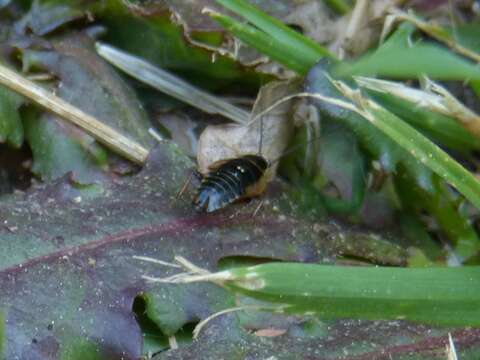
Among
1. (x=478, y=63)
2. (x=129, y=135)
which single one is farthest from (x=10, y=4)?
(x=478, y=63)

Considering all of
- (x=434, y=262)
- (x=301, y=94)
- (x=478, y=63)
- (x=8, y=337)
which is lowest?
(x=8, y=337)

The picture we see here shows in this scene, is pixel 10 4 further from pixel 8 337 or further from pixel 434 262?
pixel 434 262

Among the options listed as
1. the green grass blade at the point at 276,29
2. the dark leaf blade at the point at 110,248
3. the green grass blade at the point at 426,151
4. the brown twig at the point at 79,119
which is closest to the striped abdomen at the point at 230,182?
the dark leaf blade at the point at 110,248

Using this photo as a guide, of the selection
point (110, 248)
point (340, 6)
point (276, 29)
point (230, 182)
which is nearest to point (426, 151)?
point (230, 182)

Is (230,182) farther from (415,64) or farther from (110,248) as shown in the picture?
(415,64)

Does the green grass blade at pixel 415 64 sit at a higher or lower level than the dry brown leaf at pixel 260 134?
higher

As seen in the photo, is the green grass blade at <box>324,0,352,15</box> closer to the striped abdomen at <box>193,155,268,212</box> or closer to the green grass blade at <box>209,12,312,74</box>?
the green grass blade at <box>209,12,312,74</box>

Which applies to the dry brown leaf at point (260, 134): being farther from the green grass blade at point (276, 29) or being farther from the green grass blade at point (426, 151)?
the green grass blade at point (426, 151)
